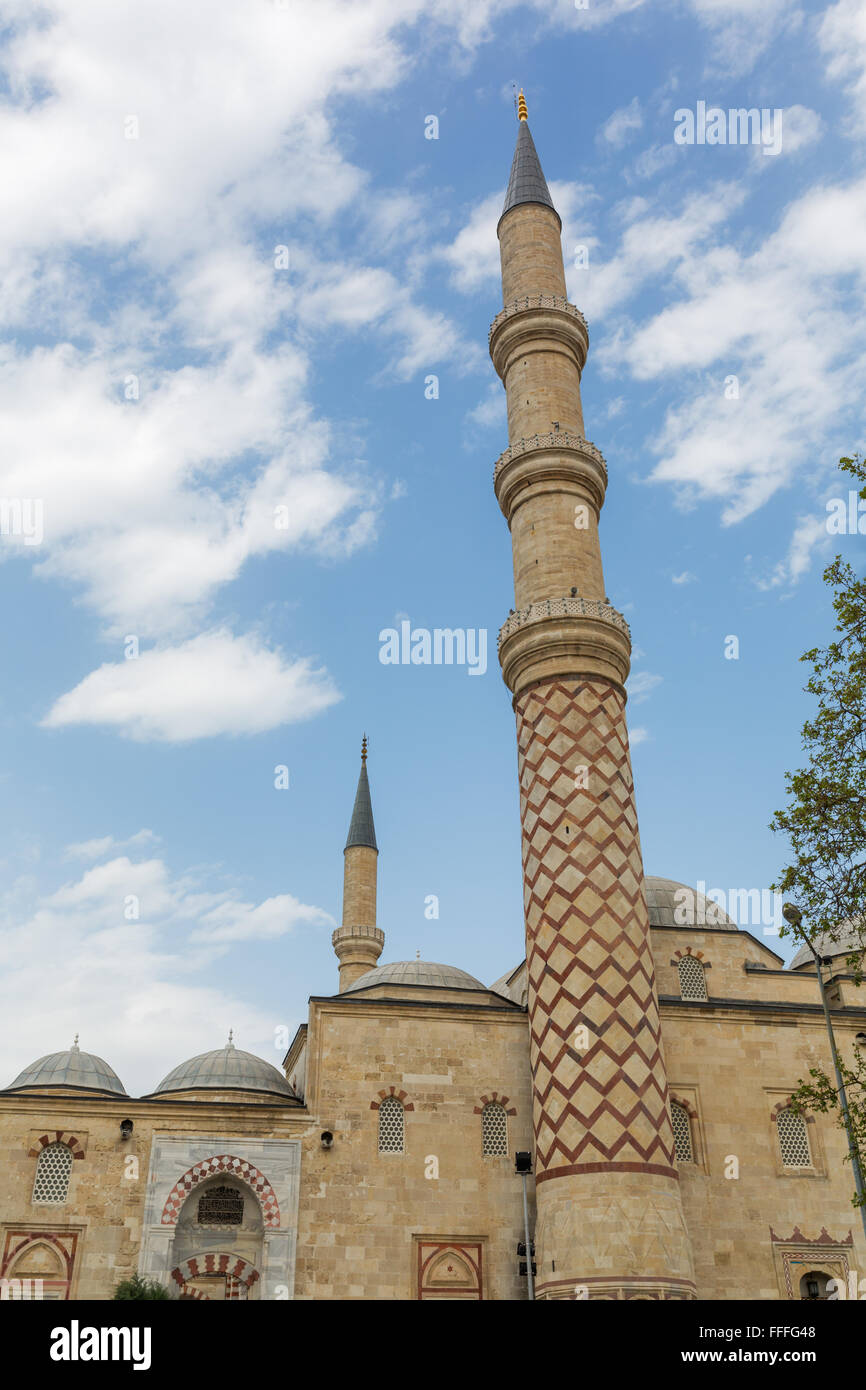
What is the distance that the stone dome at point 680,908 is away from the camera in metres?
25.9

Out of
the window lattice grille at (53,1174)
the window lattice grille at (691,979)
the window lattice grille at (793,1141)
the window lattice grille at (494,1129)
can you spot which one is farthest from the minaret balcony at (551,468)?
the window lattice grille at (53,1174)

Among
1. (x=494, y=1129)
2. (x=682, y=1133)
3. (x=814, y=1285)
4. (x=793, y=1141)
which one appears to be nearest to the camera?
(x=814, y=1285)

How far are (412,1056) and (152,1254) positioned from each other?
223 inches

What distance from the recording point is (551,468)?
2366 centimetres

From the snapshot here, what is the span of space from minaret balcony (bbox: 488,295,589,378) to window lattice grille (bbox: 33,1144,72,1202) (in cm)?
1888

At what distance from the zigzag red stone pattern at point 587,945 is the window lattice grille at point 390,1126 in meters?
2.87

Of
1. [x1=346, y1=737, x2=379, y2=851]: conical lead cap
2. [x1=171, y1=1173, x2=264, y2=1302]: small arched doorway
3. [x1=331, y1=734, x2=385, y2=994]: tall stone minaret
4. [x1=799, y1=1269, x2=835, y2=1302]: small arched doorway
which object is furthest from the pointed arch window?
[x1=346, y1=737, x2=379, y2=851]: conical lead cap

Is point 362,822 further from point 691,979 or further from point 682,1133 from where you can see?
point 682,1133

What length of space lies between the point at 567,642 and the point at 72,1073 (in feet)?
43.4

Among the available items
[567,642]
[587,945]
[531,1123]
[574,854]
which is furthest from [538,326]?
[531,1123]

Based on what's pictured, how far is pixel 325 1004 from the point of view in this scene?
21.6m

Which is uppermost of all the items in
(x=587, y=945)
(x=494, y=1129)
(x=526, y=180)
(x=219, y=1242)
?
(x=526, y=180)
